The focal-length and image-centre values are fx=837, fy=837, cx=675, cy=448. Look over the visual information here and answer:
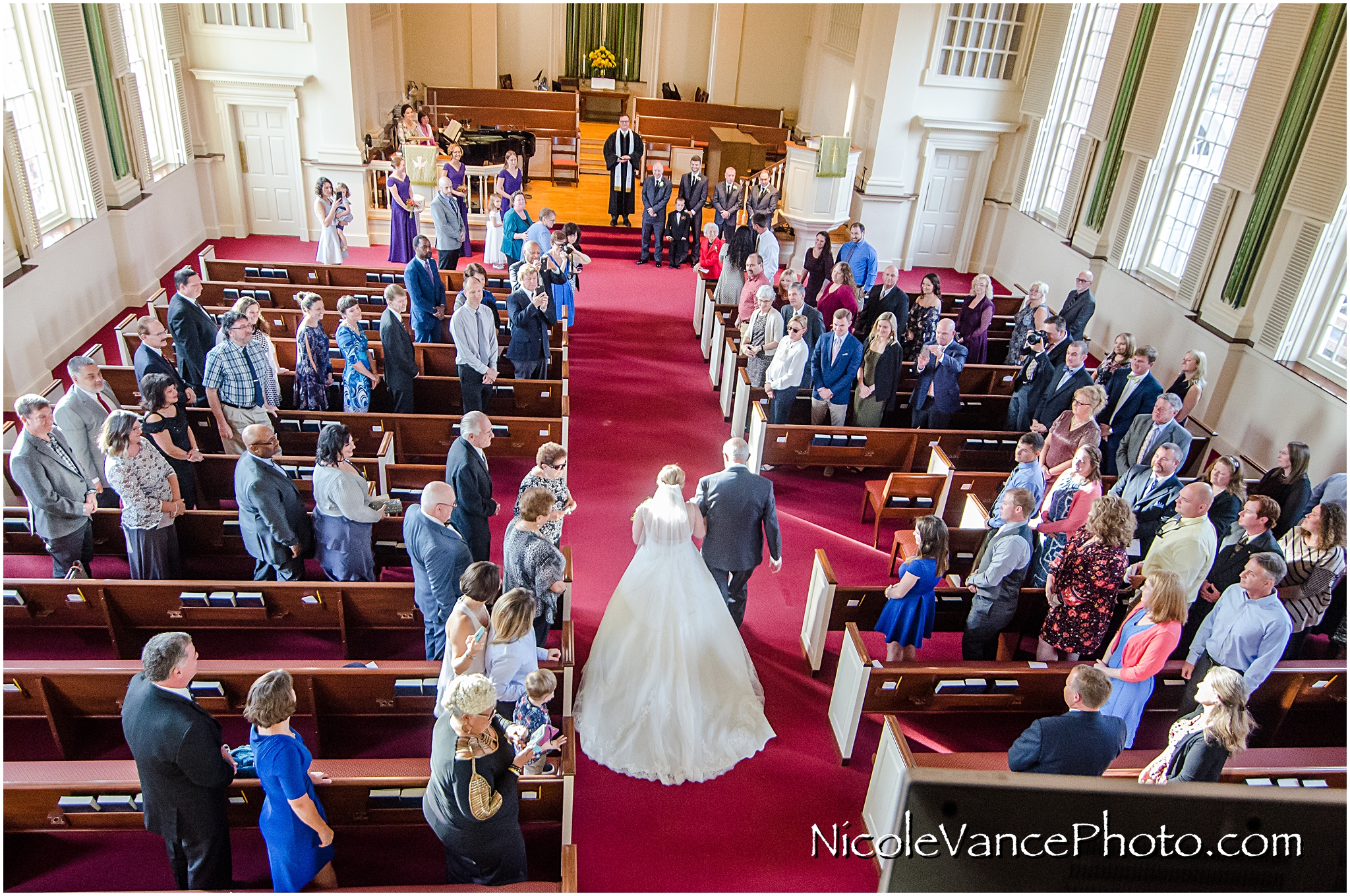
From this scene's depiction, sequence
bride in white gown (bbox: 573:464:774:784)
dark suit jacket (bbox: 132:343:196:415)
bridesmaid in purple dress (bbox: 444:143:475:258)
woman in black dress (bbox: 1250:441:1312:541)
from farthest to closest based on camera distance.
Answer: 1. bridesmaid in purple dress (bbox: 444:143:475:258)
2. woman in black dress (bbox: 1250:441:1312:541)
3. dark suit jacket (bbox: 132:343:196:415)
4. bride in white gown (bbox: 573:464:774:784)

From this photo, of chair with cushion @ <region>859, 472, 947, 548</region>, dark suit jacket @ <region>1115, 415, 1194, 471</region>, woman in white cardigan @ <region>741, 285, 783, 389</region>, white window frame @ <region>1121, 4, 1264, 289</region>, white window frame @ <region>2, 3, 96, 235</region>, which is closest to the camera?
dark suit jacket @ <region>1115, 415, 1194, 471</region>

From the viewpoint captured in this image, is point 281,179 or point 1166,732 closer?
point 1166,732

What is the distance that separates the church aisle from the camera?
13.4 ft

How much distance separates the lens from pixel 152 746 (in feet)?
10.2

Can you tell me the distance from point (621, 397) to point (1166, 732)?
18.8 ft

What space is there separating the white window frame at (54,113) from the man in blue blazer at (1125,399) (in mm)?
10375

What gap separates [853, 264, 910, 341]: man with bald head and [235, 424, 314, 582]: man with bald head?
17.6 ft

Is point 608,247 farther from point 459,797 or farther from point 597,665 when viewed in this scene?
point 459,797

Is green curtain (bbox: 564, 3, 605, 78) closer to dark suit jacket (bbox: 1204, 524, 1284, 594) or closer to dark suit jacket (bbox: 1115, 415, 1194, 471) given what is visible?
dark suit jacket (bbox: 1115, 415, 1194, 471)

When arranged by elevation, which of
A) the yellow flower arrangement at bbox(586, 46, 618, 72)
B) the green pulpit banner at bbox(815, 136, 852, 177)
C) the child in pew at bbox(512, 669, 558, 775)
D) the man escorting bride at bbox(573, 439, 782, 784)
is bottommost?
the man escorting bride at bbox(573, 439, 782, 784)

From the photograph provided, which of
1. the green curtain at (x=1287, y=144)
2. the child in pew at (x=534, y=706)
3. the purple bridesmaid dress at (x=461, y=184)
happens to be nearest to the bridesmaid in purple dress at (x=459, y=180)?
the purple bridesmaid dress at (x=461, y=184)

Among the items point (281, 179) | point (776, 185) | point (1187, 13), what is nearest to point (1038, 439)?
point (1187, 13)

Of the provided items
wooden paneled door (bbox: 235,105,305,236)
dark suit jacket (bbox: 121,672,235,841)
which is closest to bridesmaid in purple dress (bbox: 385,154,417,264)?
wooden paneled door (bbox: 235,105,305,236)

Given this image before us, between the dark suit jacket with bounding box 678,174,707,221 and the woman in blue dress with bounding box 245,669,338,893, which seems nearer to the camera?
the woman in blue dress with bounding box 245,669,338,893
